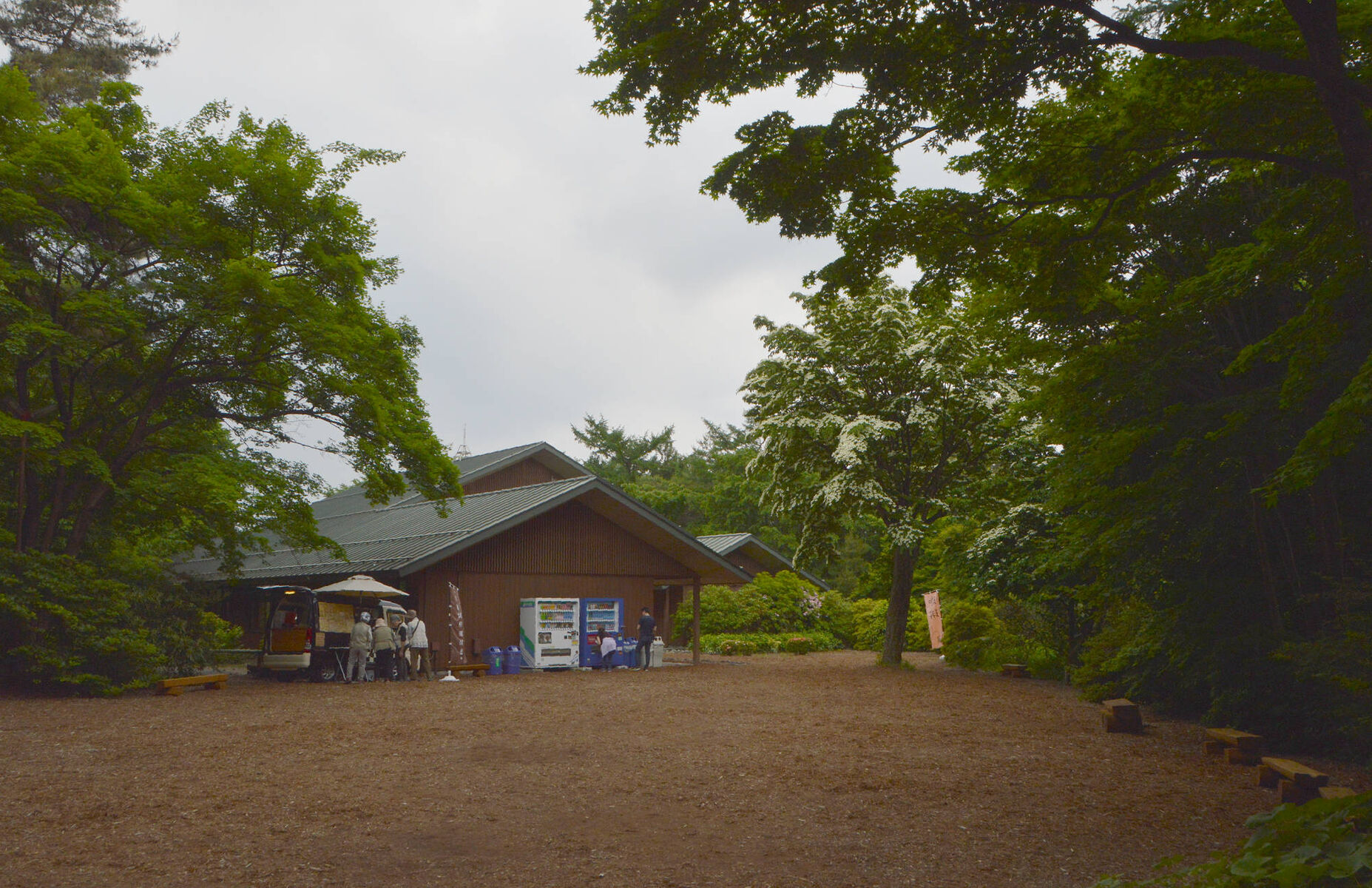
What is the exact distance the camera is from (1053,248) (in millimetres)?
8734

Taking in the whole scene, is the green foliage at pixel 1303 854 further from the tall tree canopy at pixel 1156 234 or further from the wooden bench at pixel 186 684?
the wooden bench at pixel 186 684

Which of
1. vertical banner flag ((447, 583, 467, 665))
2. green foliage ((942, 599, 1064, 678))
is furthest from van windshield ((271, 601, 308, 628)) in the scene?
green foliage ((942, 599, 1064, 678))

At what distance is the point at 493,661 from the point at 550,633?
1.57m

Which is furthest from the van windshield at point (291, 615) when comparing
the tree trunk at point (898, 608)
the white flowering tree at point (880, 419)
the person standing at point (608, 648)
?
the tree trunk at point (898, 608)

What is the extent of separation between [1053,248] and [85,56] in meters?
30.1

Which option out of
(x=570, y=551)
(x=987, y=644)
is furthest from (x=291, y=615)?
(x=987, y=644)

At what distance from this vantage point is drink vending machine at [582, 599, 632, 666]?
2386 centimetres

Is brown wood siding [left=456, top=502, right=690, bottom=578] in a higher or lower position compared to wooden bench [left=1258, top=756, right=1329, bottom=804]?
higher

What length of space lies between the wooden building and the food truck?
95 cm

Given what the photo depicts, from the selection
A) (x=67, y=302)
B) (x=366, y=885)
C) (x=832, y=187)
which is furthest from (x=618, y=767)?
(x=67, y=302)

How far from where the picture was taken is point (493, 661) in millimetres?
22484

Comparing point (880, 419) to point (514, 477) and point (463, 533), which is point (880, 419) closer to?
point (463, 533)

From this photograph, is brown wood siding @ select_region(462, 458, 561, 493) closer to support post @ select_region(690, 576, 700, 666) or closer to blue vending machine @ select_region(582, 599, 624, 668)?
support post @ select_region(690, 576, 700, 666)

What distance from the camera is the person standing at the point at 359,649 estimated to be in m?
19.4
